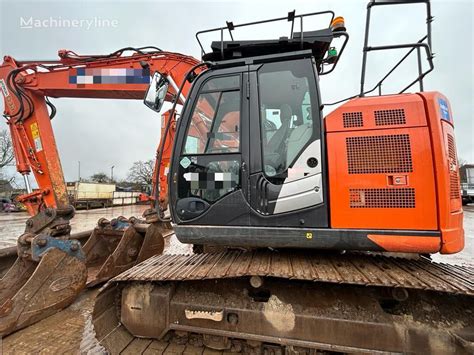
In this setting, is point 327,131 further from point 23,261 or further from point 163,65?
point 23,261

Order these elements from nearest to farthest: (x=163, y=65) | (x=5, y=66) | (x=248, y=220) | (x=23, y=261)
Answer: (x=248, y=220) < (x=23, y=261) < (x=5, y=66) < (x=163, y=65)

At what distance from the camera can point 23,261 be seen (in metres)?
3.07

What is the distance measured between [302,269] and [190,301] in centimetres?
106

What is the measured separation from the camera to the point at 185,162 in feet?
7.94

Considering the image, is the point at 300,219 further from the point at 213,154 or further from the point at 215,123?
the point at 215,123

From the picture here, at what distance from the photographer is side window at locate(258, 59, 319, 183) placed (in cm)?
220

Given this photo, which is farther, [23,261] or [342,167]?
[23,261]

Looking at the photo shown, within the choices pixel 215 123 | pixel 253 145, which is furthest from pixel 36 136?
pixel 253 145

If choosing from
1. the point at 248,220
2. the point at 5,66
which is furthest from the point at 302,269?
the point at 5,66

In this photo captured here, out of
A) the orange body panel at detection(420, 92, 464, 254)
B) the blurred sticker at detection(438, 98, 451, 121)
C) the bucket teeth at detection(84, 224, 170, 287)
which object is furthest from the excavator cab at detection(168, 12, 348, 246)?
the bucket teeth at detection(84, 224, 170, 287)

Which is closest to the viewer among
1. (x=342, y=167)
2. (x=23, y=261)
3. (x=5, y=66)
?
(x=342, y=167)

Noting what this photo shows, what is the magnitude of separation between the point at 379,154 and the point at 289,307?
151 centimetres

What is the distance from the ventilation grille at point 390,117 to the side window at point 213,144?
4.04 feet

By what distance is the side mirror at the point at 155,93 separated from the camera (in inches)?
115
